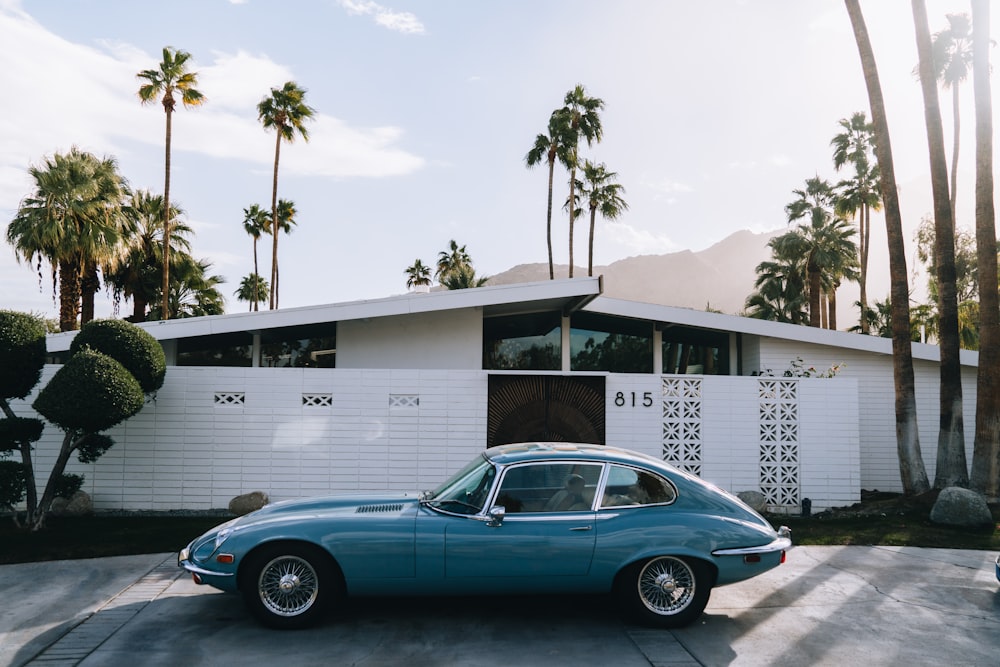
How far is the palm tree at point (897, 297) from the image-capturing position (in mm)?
12078

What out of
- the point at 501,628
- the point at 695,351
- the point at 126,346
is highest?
the point at 695,351

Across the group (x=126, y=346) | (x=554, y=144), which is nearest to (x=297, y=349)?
(x=126, y=346)

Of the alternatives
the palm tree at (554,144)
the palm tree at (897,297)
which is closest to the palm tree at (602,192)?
the palm tree at (554,144)

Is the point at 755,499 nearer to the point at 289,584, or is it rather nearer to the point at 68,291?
the point at 289,584

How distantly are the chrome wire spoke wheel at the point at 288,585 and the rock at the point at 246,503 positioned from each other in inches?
200

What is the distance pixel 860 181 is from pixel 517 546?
100 feet

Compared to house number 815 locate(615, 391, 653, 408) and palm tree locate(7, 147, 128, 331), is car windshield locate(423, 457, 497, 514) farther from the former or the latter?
palm tree locate(7, 147, 128, 331)

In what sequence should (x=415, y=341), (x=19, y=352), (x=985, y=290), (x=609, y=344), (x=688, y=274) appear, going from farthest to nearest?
(x=688, y=274) < (x=609, y=344) < (x=415, y=341) < (x=985, y=290) < (x=19, y=352)

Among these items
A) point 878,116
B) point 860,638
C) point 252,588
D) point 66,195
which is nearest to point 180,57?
point 66,195

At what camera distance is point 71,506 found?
10211 millimetres

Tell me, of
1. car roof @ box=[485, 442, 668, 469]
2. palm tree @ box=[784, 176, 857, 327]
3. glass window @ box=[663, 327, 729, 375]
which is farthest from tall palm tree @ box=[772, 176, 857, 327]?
car roof @ box=[485, 442, 668, 469]

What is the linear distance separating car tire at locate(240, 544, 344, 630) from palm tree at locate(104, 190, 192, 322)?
1901 centimetres

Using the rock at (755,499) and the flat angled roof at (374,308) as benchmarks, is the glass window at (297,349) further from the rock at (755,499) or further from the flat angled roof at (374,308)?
the rock at (755,499)

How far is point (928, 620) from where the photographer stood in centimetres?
579
